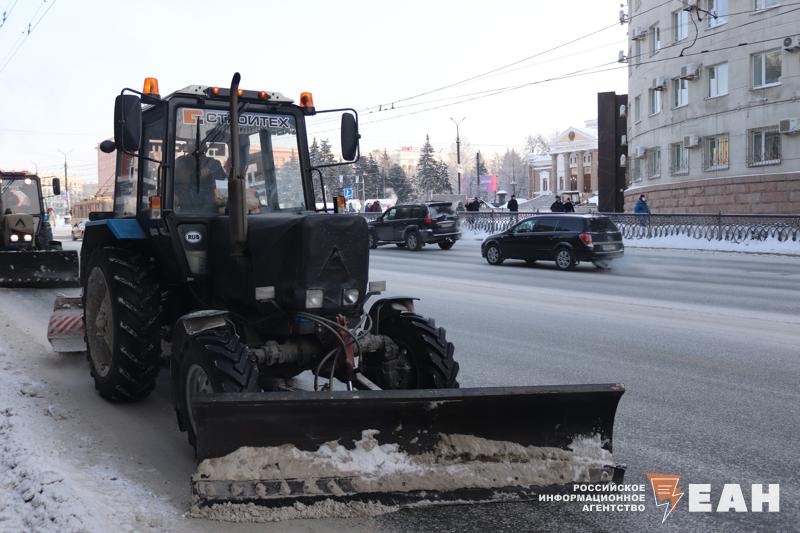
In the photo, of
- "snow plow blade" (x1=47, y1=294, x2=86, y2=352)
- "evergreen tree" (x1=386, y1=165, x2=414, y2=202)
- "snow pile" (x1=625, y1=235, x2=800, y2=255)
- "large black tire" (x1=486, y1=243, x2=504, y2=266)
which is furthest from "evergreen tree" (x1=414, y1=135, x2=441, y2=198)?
"snow plow blade" (x1=47, y1=294, x2=86, y2=352)

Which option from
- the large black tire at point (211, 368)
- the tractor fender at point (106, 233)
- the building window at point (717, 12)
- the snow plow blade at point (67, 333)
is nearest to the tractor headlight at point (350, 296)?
the large black tire at point (211, 368)

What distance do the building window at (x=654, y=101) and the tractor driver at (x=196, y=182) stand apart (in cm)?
3509

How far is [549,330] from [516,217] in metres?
24.0

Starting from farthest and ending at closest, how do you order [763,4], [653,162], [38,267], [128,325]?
[653,162], [763,4], [38,267], [128,325]

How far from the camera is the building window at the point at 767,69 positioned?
1158 inches

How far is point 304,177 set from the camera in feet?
20.9

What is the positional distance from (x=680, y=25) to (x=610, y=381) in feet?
107

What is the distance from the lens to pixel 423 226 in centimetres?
2711

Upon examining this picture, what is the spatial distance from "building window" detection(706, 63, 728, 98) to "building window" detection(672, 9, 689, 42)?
271 cm

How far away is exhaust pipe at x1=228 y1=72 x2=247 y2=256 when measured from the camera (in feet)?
15.4

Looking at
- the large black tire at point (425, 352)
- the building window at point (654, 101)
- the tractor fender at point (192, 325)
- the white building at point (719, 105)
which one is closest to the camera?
the tractor fender at point (192, 325)

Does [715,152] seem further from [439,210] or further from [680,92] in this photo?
[439,210]

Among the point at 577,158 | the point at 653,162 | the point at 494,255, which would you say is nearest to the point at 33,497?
the point at 494,255

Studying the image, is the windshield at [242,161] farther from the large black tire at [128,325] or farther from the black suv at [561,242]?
the black suv at [561,242]
